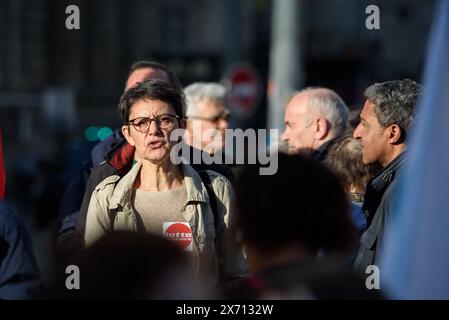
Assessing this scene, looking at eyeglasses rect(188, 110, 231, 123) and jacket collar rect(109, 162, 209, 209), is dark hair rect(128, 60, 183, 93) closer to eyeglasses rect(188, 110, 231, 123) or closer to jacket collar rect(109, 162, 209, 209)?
jacket collar rect(109, 162, 209, 209)

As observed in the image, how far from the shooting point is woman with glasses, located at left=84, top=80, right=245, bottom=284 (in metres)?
4.34

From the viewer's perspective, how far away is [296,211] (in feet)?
9.70

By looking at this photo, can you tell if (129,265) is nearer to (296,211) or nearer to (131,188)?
(296,211)

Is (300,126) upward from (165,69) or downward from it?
downward

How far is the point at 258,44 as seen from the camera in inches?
1441

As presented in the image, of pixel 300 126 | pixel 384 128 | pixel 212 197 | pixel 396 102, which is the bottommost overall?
pixel 212 197

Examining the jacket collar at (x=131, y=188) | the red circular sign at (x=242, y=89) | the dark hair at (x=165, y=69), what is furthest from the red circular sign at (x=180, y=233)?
the red circular sign at (x=242, y=89)

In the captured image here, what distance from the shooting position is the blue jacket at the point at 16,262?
3.57m

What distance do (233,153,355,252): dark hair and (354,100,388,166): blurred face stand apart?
164 centimetres

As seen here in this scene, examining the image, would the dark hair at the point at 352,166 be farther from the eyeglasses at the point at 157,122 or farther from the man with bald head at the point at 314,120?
the eyeglasses at the point at 157,122

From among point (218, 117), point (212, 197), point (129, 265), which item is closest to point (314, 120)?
point (218, 117)

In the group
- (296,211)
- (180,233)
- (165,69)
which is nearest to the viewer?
(296,211)

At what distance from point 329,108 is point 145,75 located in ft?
3.12

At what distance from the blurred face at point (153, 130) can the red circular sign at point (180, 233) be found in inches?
10.4
